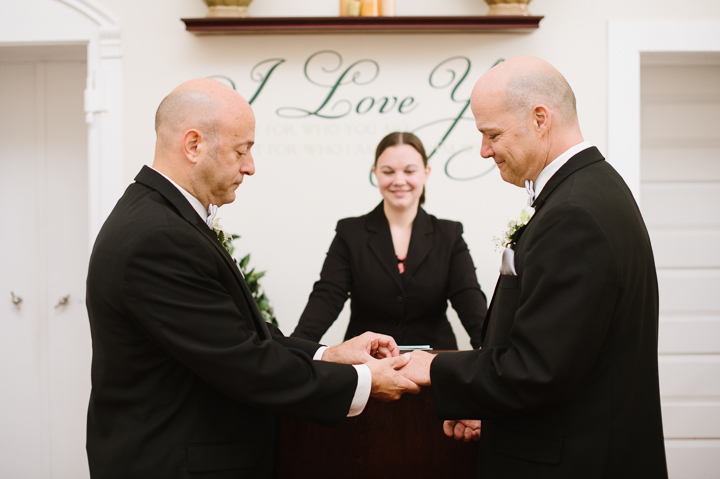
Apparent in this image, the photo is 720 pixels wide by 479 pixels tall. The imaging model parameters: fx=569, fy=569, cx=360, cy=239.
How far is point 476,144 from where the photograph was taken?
11.7 ft

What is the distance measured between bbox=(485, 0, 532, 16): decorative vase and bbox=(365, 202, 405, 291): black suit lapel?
1.39 metres

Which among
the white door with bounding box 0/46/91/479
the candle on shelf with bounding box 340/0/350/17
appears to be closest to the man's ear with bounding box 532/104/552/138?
the candle on shelf with bounding box 340/0/350/17

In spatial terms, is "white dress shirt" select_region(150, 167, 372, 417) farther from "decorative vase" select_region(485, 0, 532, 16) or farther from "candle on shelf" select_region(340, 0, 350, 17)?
"decorative vase" select_region(485, 0, 532, 16)

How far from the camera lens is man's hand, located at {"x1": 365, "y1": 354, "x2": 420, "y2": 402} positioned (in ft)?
5.84

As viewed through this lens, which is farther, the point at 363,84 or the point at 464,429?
the point at 363,84

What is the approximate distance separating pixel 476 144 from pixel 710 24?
1565 millimetres

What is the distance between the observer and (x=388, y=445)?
1.91m

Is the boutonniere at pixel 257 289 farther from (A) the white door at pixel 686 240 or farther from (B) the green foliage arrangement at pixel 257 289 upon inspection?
(A) the white door at pixel 686 240

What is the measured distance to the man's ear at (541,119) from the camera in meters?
1.57

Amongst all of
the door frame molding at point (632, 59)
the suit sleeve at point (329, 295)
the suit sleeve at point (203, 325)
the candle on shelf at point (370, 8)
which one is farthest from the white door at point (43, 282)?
the door frame molding at point (632, 59)

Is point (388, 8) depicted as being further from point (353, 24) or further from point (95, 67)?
point (95, 67)

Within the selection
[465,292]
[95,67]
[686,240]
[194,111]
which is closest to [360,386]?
[194,111]

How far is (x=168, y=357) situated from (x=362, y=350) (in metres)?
0.78

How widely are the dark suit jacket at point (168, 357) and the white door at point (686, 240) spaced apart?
10.5ft
